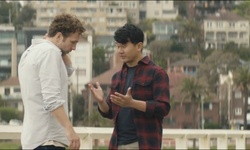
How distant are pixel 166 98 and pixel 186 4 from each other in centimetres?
15730

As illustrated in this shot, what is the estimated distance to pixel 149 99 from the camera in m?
8.00

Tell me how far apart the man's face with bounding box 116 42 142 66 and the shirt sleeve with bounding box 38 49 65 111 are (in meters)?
0.63

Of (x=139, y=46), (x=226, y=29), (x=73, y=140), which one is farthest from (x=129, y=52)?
(x=226, y=29)

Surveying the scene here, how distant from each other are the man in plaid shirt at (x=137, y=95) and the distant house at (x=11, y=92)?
66.8 metres

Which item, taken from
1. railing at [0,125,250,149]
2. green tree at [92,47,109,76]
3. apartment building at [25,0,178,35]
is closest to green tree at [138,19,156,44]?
apartment building at [25,0,178,35]

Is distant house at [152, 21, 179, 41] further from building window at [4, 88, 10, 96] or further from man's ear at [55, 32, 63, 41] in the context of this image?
man's ear at [55, 32, 63, 41]

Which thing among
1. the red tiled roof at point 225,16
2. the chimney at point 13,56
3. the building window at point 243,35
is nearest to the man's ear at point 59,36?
the chimney at point 13,56

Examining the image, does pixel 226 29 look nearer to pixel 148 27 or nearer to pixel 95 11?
pixel 148 27

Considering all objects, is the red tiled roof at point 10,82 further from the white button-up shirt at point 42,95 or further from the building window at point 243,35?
the white button-up shirt at point 42,95

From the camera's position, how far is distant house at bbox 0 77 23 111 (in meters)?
77.5

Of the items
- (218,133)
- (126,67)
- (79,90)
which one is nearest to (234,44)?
(79,90)

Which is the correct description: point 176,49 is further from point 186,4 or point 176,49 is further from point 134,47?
point 134,47

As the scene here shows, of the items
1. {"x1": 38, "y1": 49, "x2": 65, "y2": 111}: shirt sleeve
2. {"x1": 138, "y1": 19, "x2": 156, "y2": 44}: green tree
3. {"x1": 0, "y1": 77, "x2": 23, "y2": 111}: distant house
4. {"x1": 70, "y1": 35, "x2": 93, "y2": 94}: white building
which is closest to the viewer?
{"x1": 38, "y1": 49, "x2": 65, "y2": 111}: shirt sleeve

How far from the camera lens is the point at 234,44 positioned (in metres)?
126
